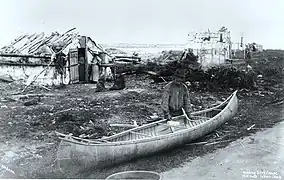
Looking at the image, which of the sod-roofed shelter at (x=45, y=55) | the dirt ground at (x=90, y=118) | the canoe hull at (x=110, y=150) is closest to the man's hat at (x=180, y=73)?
the dirt ground at (x=90, y=118)

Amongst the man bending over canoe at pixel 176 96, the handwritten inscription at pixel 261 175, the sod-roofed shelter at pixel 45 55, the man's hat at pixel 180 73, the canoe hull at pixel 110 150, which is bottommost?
the handwritten inscription at pixel 261 175

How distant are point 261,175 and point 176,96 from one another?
1.19 meters

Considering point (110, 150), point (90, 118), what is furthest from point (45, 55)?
point (110, 150)

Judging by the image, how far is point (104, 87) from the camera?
4.27 meters

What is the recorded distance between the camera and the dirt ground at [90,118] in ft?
11.3

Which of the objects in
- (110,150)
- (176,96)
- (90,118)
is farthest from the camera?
(176,96)

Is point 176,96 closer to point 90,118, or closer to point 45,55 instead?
point 90,118

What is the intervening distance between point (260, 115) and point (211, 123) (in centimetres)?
73

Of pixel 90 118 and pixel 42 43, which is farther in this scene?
pixel 42 43

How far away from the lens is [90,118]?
3885 mm

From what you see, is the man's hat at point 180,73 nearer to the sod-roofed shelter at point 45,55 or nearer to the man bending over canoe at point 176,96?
the man bending over canoe at point 176,96

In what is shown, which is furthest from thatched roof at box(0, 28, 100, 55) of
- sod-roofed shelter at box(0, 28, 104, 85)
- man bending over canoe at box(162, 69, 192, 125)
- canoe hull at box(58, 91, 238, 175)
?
canoe hull at box(58, 91, 238, 175)

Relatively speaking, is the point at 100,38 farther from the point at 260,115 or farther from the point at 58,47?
the point at 260,115

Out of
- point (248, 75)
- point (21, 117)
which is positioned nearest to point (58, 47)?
point (21, 117)
